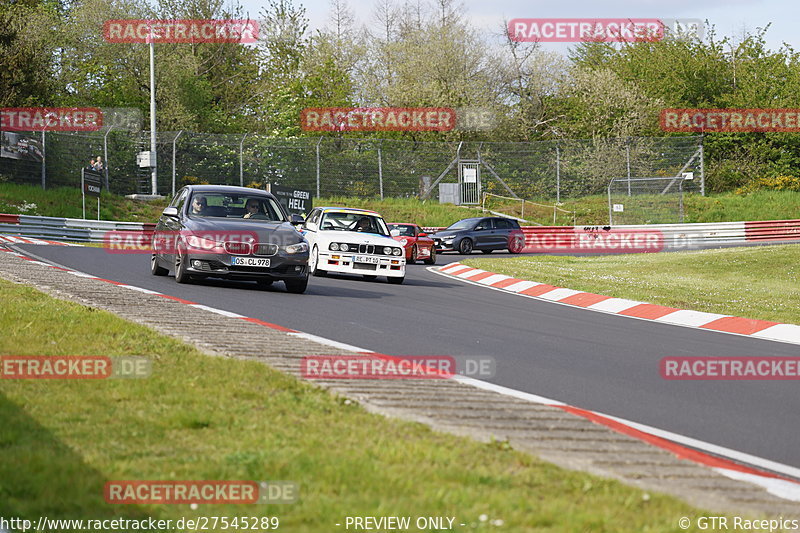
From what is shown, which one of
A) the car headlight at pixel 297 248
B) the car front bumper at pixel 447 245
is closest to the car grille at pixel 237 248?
the car headlight at pixel 297 248

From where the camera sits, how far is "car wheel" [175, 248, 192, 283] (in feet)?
49.8

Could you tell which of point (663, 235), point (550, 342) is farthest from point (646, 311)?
point (663, 235)

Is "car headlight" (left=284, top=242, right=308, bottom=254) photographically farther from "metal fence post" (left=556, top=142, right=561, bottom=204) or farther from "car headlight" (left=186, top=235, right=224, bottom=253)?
"metal fence post" (left=556, top=142, right=561, bottom=204)

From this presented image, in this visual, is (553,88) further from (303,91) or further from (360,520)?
(360,520)

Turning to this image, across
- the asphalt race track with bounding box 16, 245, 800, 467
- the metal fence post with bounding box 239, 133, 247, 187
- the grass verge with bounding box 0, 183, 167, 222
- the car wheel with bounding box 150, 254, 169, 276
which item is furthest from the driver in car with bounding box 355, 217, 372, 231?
the metal fence post with bounding box 239, 133, 247, 187

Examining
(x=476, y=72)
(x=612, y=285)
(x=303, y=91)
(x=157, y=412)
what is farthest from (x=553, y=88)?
(x=157, y=412)

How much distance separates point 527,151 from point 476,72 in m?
21.2

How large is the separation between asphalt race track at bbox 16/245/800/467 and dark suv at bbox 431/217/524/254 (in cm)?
1496

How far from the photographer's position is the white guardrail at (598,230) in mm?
32438

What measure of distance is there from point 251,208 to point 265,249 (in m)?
1.32

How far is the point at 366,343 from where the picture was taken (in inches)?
393

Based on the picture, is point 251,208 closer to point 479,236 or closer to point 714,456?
point 714,456

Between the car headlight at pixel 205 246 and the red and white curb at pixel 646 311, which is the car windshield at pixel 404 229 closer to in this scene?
the red and white curb at pixel 646 311

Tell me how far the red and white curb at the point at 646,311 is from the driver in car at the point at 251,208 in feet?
18.7
